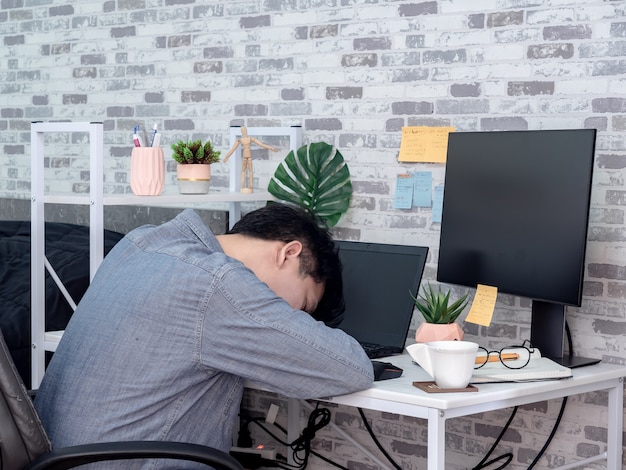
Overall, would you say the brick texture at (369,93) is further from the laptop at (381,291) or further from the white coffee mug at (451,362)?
the white coffee mug at (451,362)

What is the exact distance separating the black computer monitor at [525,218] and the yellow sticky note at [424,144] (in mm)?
235

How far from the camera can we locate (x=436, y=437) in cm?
206

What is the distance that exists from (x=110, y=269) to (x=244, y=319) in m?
0.34

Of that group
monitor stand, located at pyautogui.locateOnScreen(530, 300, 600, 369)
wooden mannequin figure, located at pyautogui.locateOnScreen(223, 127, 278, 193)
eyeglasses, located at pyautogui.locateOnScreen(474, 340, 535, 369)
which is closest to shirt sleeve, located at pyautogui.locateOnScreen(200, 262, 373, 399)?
eyeglasses, located at pyautogui.locateOnScreen(474, 340, 535, 369)

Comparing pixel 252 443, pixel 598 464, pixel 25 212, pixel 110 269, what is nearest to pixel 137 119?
pixel 25 212

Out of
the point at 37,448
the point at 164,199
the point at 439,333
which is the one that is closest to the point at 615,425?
the point at 439,333

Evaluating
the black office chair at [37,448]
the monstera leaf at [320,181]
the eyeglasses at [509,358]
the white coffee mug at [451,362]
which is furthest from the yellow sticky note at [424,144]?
the black office chair at [37,448]

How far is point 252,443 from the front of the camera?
354cm

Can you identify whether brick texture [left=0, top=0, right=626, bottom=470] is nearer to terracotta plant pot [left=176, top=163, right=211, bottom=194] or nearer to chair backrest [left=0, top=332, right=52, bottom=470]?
terracotta plant pot [left=176, top=163, right=211, bottom=194]

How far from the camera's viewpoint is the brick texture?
8.84 feet

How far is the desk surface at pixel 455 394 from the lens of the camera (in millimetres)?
2061

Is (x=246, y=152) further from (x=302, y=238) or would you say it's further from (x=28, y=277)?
(x=302, y=238)

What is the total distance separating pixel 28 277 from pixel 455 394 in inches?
70.5

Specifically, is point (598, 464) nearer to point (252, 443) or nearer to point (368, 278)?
point (368, 278)
